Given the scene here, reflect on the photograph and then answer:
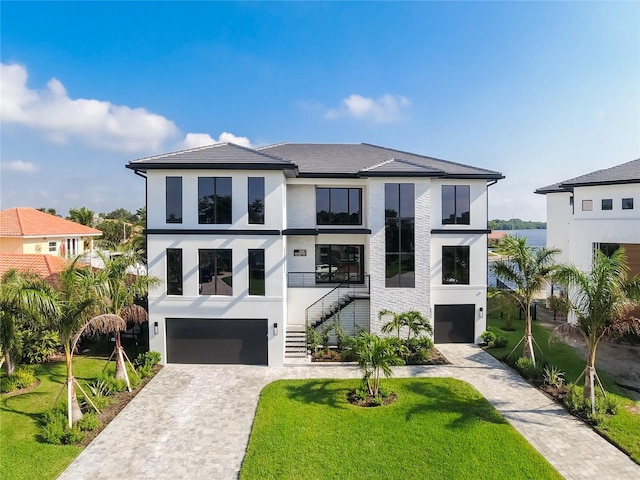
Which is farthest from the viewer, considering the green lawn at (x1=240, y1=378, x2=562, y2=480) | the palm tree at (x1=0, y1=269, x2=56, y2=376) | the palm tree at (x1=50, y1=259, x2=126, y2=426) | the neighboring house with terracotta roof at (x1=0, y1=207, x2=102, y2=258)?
the neighboring house with terracotta roof at (x1=0, y1=207, x2=102, y2=258)

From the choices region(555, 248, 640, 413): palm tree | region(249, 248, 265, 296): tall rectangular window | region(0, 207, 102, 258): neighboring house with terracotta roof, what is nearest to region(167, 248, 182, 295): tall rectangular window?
region(249, 248, 265, 296): tall rectangular window

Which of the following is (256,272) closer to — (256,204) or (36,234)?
(256,204)

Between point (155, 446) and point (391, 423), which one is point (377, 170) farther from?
point (155, 446)

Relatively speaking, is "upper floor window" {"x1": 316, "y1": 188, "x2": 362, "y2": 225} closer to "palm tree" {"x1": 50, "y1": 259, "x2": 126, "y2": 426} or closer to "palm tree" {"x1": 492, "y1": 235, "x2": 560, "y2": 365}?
"palm tree" {"x1": 492, "y1": 235, "x2": 560, "y2": 365}

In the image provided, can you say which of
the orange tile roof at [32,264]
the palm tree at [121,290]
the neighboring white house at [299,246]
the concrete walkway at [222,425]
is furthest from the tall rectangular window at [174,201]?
the orange tile roof at [32,264]

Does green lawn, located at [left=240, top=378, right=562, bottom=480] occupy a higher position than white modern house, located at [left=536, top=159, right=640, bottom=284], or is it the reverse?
white modern house, located at [left=536, top=159, right=640, bottom=284]

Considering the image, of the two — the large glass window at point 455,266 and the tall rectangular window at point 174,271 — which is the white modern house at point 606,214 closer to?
the large glass window at point 455,266

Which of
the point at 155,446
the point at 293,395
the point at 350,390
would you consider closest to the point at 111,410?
the point at 155,446
